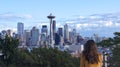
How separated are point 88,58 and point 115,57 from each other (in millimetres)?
21422

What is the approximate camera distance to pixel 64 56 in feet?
109

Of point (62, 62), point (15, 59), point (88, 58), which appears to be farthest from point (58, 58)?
point (88, 58)

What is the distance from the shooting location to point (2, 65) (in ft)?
89.6

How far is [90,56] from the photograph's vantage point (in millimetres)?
8086

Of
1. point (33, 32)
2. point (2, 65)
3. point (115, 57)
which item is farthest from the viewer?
point (33, 32)

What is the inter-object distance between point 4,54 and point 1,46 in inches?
23.6

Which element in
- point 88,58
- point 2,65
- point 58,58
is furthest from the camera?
point 58,58

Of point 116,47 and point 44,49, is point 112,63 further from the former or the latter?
point 44,49

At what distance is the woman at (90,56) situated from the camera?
8.06 meters

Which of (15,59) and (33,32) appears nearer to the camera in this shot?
(15,59)

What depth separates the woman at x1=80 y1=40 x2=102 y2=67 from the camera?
26.5 ft

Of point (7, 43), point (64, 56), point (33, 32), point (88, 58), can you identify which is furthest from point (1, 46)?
point (33, 32)

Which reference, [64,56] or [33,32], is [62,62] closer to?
[64,56]

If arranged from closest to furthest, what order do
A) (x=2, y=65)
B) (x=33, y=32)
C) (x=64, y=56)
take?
1. (x=2, y=65)
2. (x=64, y=56)
3. (x=33, y=32)
